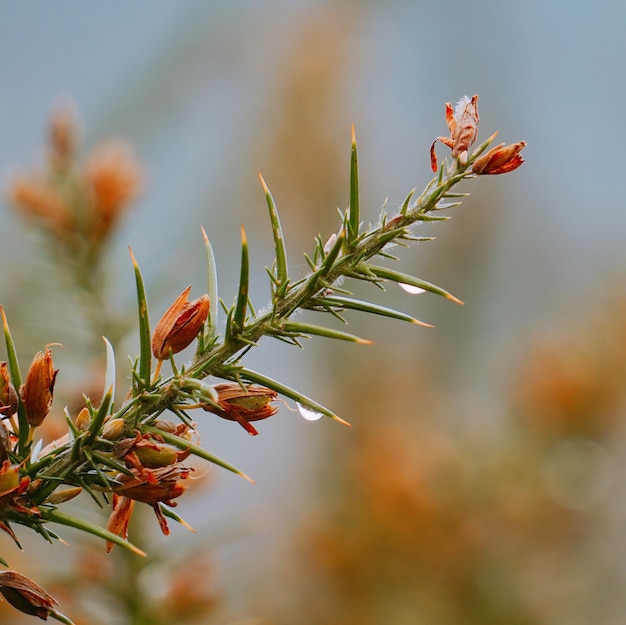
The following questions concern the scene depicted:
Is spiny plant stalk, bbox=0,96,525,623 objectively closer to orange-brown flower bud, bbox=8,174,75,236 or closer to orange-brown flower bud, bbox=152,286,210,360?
orange-brown flower bud, bbox=152,286,210,360

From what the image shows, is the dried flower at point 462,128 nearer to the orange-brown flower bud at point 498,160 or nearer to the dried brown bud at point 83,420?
the orange-brown flower bud at point 498,160

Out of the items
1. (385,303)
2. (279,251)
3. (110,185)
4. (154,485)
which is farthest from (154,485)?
(385,303)

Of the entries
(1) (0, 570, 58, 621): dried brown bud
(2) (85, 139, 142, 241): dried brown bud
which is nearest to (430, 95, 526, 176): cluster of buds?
(1) (0, 570, 58, 621): dried brown bud

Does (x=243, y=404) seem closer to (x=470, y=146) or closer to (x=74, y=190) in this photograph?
(x=470, y=146)

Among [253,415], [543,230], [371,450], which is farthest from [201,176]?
[253,415]

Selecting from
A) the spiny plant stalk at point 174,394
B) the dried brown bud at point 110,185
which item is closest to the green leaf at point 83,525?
the spiny plant stalk at point 174,394

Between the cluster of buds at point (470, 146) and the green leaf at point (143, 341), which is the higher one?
the cluster of buds at point (470, 146)
